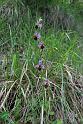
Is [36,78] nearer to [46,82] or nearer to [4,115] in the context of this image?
[46,82]

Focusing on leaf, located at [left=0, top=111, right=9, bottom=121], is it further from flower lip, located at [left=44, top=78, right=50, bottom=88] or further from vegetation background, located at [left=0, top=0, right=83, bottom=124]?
flower lip, located at [left=44, top=78, right=50, bottom=88]

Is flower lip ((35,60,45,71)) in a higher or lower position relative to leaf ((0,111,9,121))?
higher

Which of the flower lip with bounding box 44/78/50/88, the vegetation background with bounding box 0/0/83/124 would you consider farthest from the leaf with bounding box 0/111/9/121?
the flower lip with bounding box 44/78/50/88

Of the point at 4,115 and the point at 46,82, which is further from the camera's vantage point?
the point at 46,82

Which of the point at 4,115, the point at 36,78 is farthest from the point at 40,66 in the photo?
the point at 4,115

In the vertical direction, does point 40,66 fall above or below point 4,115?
above

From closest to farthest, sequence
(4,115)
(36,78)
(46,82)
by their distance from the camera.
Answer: (4,115) < (46,82) < (36,78)

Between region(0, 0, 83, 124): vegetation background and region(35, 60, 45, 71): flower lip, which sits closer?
region(0, 0, 83, 124): vegetation background

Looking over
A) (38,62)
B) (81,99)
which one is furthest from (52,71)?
(81,99)

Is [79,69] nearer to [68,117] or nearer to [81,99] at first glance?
[81,99]
